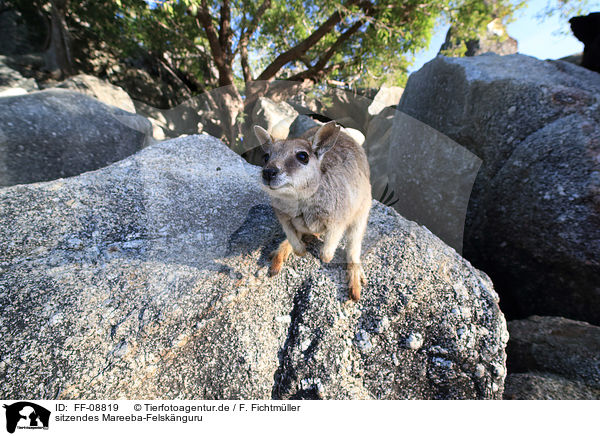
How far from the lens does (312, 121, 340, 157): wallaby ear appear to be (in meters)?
2.02

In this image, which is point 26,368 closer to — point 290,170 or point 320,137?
point 290,170

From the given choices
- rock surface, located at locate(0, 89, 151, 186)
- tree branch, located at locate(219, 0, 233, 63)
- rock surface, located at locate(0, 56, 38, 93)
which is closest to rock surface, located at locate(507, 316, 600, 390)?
rock surface, located at locate(0, 89, 151, 186)

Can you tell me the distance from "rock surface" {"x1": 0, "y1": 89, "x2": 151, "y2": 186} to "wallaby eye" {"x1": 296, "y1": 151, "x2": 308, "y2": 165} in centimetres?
348

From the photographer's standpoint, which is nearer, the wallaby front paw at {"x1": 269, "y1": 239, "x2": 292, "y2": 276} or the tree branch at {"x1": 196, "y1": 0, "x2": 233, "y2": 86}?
the wallaby front paw at {"x1": 269, "y1": 239, "x2": 292, "y2": 276}

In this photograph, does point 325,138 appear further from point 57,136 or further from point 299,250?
point 57,136

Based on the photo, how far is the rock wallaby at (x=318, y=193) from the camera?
194cm

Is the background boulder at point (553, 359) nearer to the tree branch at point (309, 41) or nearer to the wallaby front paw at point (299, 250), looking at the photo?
the wallaby front paw at point (299, 250)

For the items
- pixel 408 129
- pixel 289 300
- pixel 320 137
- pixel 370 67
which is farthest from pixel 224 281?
pixel 370 67

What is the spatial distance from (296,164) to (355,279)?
1.03 m

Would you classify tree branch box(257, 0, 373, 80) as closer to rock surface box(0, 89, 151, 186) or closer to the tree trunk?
rock surface box(0, 89, 151, 186)

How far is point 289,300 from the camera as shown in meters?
2.08

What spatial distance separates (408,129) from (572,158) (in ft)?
6.88
